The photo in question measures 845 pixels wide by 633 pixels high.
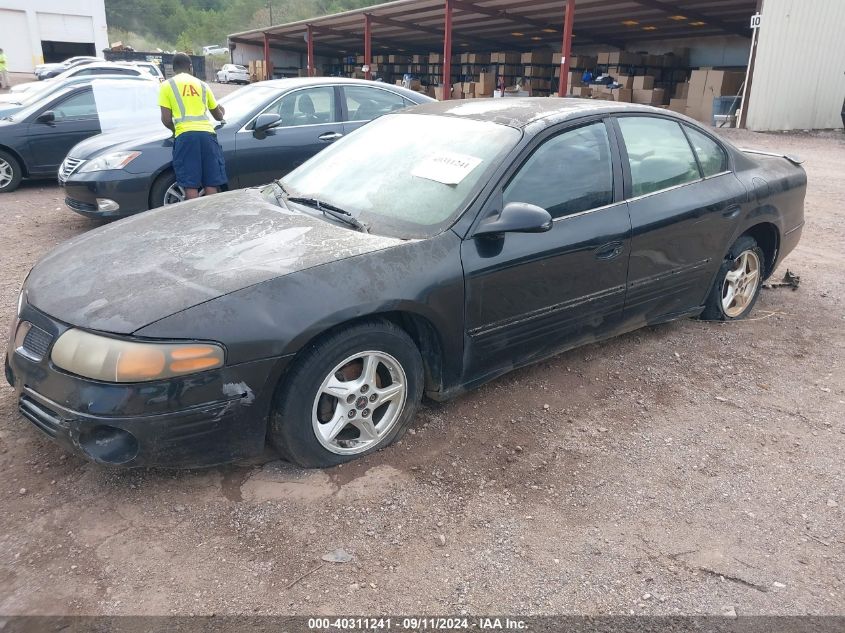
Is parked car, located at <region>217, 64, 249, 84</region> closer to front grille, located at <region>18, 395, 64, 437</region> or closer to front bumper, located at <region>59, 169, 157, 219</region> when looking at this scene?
front bumper, located at <region>59, 169, 157, 219</region>

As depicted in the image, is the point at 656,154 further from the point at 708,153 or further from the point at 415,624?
the point at 415,624

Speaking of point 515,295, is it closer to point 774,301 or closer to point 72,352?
point 72,352

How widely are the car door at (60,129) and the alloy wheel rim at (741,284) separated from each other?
8439 mm

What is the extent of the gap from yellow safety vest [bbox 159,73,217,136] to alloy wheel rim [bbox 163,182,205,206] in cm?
62

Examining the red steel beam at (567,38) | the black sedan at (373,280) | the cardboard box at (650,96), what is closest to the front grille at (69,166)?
the black sedan at (373,280)

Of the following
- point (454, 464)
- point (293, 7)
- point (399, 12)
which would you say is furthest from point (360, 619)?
point (293, 7)

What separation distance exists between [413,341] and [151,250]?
1242 millimetres

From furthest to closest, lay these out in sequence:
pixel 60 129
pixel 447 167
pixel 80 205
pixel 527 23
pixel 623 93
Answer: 1. pixel 527 23
2. pixel 623 93
3. pixel 60 129
4. pixel 80 205
5. pixel 447 167

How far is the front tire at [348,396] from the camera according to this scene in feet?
8.68

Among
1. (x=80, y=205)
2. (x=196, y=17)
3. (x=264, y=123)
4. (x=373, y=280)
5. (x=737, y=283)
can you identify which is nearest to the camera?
(x=373, y=280)

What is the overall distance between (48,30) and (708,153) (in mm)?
48967

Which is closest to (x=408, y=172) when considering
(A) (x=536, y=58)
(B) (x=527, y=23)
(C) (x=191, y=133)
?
(C) (x=191, y=133)

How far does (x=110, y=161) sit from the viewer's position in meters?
6.36

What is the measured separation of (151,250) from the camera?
296 centimetres
